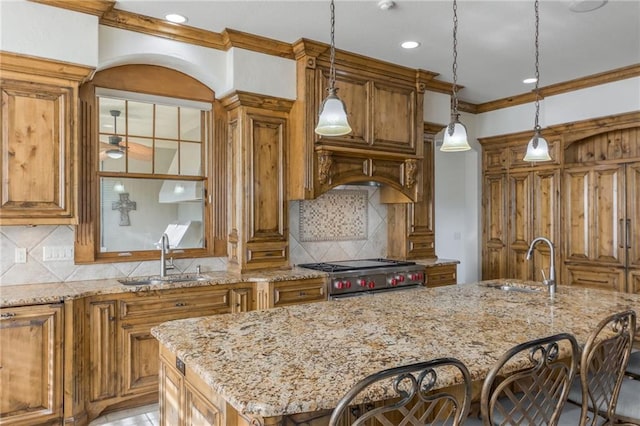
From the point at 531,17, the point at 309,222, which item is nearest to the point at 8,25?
the point at 309,222

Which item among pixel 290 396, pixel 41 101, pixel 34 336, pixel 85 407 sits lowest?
pixel 85 407

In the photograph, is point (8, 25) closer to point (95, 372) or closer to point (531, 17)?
point (95, 372)

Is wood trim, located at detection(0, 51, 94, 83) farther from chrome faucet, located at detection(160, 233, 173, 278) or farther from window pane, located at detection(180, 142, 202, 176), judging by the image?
chrome faucet, located at detection(160, 233, 173, 278)

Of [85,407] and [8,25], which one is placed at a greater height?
[8,25]

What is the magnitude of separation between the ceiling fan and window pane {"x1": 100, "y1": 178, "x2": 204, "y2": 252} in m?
0.20

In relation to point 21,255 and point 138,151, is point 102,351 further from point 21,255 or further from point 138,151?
point 138,151

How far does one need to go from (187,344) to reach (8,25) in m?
2.60

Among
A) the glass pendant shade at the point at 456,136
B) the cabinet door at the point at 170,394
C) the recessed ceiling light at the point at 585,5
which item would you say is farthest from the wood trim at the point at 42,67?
the recessed ceiling light at the point at 585,5

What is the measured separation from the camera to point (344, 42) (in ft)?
12.8

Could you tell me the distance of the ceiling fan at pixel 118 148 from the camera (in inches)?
139

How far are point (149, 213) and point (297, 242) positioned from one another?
4.75 feet

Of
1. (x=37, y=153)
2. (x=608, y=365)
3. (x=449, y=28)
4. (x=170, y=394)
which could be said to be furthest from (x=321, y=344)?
(x=449, y=28)

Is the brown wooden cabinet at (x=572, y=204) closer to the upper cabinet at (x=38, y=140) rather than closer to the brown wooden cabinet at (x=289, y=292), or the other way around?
the brown wooden cabinet at (x=289, y=292)

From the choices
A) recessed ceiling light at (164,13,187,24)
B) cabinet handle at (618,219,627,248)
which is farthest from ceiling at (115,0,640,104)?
cabinet handle at (618,219,627,248)
